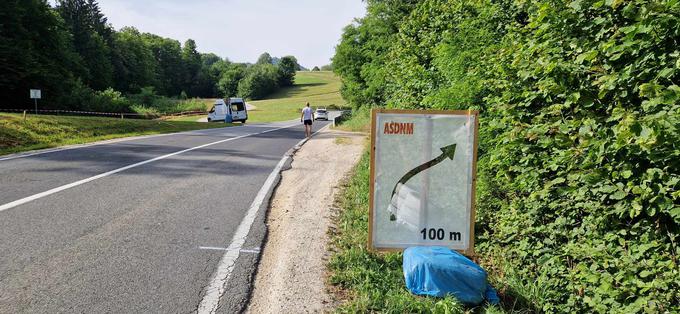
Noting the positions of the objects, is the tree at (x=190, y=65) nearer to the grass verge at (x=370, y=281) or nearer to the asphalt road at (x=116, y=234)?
the asphalt road at (x=116, y=234)

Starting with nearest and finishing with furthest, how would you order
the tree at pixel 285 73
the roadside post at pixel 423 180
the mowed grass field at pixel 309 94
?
the roadside post at pixel 423 180 → the mowed grass field at pixel 309 94 → the tree at pixel 285 73

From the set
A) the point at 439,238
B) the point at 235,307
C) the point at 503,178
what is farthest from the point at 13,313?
the point at 503,178

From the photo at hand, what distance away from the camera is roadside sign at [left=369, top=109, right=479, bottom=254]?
4.09m

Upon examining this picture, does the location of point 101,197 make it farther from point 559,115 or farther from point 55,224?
point 559,115

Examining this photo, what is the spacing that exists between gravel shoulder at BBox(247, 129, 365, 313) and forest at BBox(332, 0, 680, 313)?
43 cm

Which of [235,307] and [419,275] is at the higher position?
[419,275]

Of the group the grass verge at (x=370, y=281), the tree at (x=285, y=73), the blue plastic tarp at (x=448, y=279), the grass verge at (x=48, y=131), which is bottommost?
the grass verge at (x=370, y=281)

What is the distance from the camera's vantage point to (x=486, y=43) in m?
6.35

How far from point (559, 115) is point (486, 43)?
9.26 feet

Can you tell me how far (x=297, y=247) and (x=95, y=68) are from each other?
70328 mm

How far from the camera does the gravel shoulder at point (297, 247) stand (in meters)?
3.71

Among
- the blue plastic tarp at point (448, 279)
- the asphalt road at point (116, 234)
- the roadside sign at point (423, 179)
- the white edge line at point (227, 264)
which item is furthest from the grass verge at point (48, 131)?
the blue plastic tarp at point (448, 279)

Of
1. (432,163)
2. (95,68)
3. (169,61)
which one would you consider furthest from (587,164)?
(169,61)

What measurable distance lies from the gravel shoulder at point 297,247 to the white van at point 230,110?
111 ft
